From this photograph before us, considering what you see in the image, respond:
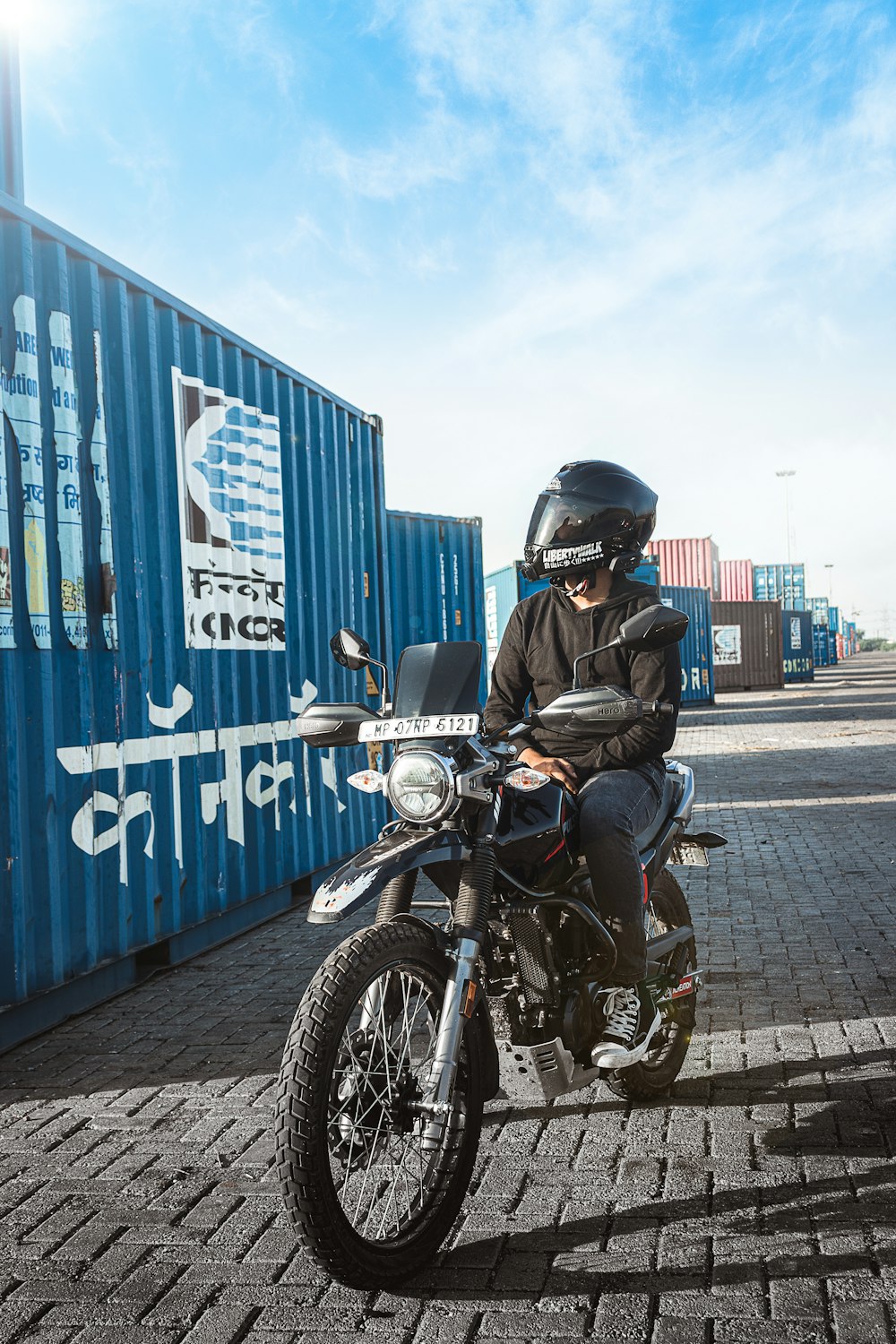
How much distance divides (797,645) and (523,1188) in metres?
49.0

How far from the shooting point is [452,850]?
317 centimetres

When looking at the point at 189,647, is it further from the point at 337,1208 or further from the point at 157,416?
the point at 337,1208

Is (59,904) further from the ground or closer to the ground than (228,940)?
further from the ground

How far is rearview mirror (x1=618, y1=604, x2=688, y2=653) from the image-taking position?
3027 millimetres

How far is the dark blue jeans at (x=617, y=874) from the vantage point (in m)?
3.67

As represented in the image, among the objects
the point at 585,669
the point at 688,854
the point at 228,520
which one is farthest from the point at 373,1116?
the point at 228,520

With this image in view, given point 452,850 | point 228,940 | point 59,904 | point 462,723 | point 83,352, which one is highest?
point 83,352

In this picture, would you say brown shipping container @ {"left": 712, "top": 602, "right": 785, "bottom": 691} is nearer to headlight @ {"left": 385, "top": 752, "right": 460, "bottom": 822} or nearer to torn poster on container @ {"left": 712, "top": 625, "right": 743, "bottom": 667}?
torn poster on container @ {"left": 712, "top": 625, "right": 743, "bottom": 667}

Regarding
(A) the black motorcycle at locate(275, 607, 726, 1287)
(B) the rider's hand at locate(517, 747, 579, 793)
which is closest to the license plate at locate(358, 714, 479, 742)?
(A) the black motorcycle at locate(275, 607, 726, 1287)

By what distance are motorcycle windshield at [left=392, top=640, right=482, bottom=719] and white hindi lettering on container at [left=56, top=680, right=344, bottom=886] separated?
2256 millimetres

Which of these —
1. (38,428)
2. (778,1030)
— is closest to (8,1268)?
(778,1030)

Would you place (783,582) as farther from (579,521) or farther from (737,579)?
(579,521)

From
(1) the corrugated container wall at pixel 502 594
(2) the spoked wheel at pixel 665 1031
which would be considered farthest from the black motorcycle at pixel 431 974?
(1) the corrugated container wall at pixel 502 594

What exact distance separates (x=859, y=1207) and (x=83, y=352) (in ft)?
16.6
